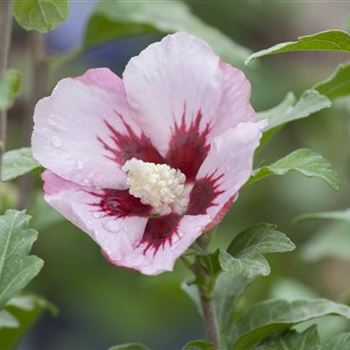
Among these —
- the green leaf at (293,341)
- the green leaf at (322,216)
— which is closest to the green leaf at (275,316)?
the green leaf at (293,341)

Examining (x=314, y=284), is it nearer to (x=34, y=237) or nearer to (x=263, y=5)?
(x=263, y=5)

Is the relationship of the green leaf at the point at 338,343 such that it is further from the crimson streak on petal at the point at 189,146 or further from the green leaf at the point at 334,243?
the green leaf at the point at 334,243

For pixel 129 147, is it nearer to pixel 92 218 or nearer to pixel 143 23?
pixel 92 218

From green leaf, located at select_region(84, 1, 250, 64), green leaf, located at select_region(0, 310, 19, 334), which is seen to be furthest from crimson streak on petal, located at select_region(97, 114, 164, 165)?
green leaf, located at select_region(84, 1, 250, 64)

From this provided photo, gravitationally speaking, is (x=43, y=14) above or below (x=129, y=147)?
above

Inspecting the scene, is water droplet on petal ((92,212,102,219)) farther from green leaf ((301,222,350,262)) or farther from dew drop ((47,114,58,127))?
green leaf ((301,222,350,262))

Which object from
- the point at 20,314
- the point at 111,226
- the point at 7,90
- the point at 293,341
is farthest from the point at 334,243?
the point at 7,90
